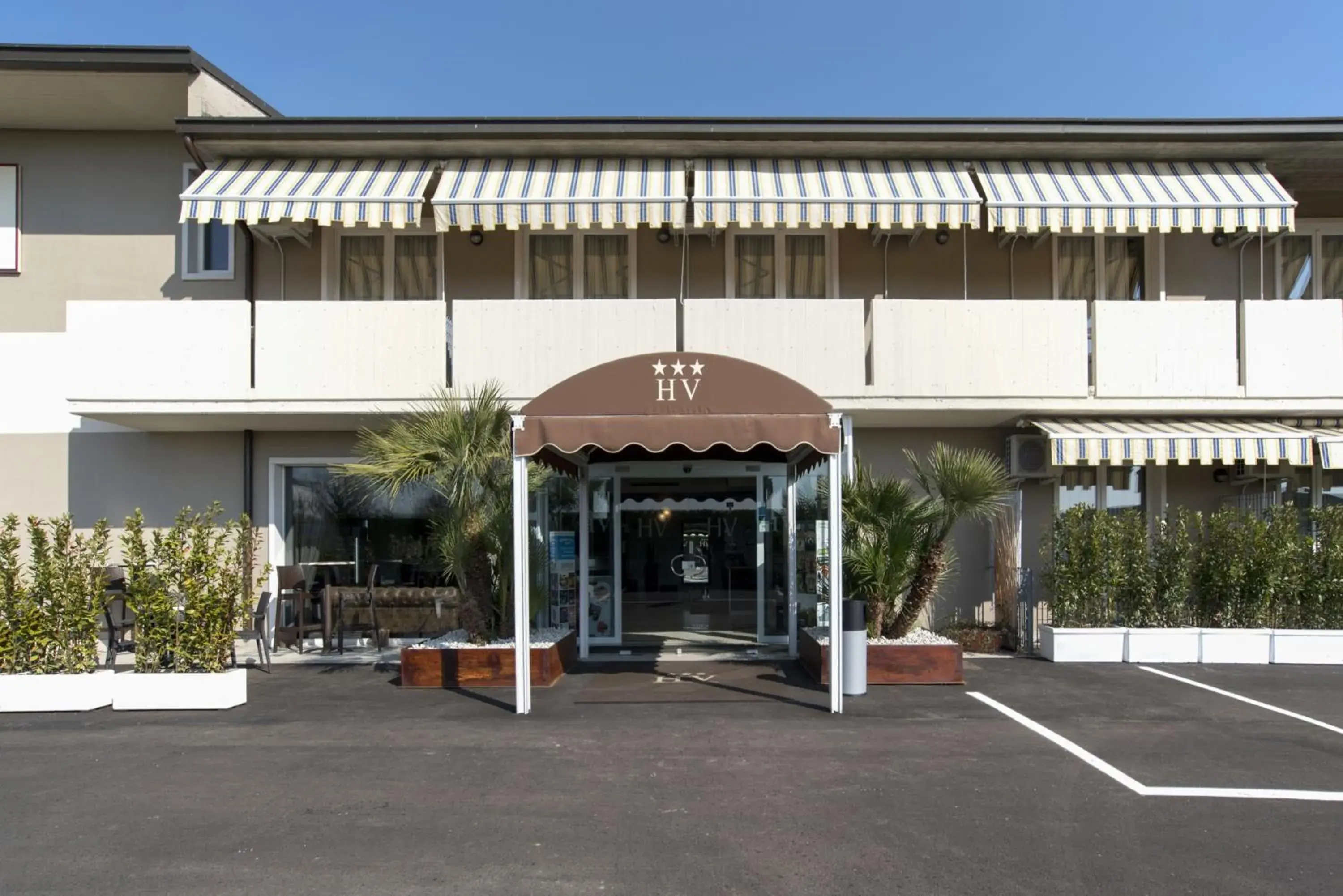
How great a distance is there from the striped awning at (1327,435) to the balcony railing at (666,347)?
545 millimetres

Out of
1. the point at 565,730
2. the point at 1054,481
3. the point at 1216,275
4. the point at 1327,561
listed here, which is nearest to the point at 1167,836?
the point at 565,730

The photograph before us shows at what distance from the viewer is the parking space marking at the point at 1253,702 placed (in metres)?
8.61

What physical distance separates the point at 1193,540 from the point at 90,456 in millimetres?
15567

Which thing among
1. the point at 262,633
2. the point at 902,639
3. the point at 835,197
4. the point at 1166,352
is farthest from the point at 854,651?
the point at 262,633

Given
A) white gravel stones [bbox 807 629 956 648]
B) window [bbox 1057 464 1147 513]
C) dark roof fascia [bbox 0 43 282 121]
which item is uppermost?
dark roof fascia [bbox 0 43 282 121]

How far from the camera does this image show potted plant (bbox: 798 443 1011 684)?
10602 mm

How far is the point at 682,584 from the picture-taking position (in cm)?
1406

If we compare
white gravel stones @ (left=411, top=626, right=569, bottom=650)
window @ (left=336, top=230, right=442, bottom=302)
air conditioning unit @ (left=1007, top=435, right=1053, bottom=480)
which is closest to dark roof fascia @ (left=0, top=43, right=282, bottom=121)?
window @ (left=336, top=230, right=442, bottom=302)

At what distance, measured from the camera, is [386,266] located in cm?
1423

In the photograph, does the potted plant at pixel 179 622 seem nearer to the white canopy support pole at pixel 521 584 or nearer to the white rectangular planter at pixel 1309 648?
the white canopy support pole at pixel 521 584

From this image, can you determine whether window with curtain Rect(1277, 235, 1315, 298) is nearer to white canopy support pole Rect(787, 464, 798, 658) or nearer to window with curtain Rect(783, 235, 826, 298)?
window with curtain Rect(783, 235, 826, 298)

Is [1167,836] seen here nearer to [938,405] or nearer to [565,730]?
[565,730]

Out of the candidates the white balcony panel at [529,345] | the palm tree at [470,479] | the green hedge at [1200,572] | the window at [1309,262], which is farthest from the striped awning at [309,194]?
the window at [1309,262]

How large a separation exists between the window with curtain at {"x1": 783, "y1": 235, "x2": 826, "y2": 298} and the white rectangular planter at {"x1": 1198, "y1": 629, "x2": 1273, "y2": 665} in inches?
266
